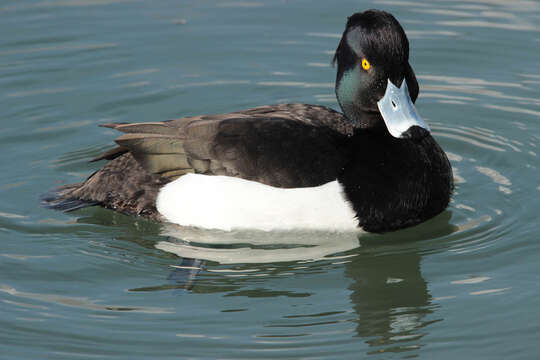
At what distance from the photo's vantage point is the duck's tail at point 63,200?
634 cm

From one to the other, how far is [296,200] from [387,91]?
95 centimetres

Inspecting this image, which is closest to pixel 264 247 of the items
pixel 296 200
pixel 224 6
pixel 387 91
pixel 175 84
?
pixel 296 200

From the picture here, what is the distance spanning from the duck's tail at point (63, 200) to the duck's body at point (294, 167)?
0.15m

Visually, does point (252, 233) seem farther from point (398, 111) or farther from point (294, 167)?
point (398, 111)

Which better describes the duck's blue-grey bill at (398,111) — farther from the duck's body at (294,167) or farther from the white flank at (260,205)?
the white flank at (260,205)

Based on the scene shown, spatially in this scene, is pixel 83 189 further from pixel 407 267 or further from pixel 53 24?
pixel 53 24

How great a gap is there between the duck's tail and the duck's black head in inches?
75.4

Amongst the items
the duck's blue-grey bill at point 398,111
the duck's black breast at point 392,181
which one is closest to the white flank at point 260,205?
the duck's black breast at point 392,181

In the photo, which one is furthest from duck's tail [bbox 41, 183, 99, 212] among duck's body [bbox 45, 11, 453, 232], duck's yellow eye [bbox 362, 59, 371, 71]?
duck's yellow eye [bbox 362, 59, 371, 71]

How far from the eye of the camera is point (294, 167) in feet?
18.6

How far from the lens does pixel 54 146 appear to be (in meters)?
7.34

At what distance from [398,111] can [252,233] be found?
122 cm

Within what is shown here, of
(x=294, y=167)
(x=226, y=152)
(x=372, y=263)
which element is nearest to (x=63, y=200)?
(x=226, y=152)

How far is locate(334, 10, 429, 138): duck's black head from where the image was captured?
576 cm
